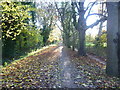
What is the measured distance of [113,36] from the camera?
589 centimetres

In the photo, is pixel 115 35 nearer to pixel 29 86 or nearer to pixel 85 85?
pixel 85 85

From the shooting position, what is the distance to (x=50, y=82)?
4867mm

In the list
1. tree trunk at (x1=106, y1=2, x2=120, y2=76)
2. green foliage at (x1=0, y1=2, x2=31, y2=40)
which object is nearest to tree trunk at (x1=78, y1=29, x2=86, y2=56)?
tree trunk at (x1=106, y1=2, x2=120, y2=76)

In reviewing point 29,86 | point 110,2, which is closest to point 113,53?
point 110,2

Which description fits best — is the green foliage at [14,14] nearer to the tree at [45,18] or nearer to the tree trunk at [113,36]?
the tree trunk at [113,36]

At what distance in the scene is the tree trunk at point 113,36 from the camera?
5840 mm

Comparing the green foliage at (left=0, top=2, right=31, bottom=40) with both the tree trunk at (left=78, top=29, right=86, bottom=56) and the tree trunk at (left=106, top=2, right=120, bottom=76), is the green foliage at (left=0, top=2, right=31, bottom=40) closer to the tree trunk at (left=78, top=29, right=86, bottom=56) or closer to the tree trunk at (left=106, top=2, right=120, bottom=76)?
the tree trunk at (left=106, top=2, right=120, bottom=76)

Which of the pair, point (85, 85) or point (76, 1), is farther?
point (76, 1)

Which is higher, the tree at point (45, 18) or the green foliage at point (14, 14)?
the tree at point (45, 18)

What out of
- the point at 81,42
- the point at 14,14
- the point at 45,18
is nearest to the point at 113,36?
the point at 14,14

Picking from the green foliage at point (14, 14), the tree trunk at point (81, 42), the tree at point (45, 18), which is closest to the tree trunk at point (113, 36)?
the green foliage at point (14, 14)

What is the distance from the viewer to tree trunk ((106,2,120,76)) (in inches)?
230

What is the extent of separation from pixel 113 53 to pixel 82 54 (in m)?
8.63

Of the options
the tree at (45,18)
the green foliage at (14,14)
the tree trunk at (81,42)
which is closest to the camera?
the green foliage at (14,14)
